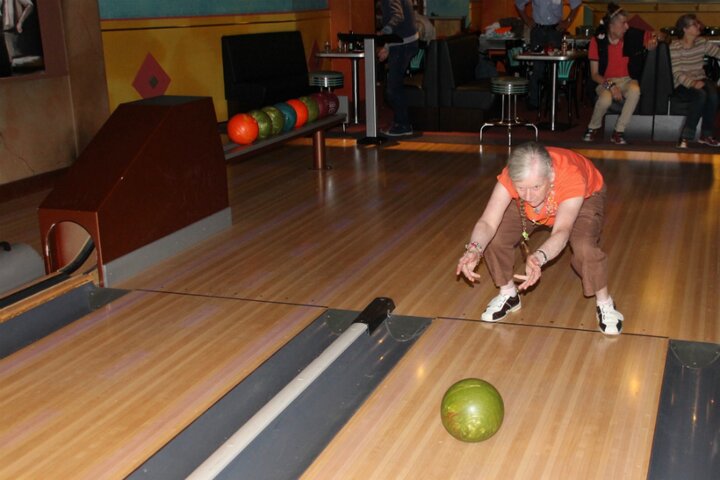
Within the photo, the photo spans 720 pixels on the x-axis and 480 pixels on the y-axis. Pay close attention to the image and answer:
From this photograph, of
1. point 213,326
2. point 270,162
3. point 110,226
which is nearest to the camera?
point 213,326

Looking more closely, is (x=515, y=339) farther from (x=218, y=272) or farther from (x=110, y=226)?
(x=110, y=226)

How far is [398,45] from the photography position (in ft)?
19.9

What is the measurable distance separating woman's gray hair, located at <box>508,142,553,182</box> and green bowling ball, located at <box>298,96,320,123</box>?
2.88m

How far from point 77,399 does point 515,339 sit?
1250mm

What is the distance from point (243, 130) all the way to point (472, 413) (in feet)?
8.65

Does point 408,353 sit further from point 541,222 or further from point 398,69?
point 398,69

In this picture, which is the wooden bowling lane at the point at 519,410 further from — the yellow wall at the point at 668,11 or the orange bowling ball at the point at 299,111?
the yellow wall at the point at 668,11

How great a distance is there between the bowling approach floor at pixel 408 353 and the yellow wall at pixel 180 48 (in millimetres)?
1543

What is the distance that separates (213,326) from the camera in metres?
2.75

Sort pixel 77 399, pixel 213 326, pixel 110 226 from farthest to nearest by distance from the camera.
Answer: pixel 110 226
pixel 213 326
pixel 77 399

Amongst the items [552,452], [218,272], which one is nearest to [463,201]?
[218,272]

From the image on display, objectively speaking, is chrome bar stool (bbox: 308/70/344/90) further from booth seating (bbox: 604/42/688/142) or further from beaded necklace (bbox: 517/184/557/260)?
beaded necklace (bbox: 517/184/557/260)

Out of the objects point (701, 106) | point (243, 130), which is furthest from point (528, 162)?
point (701, 106)

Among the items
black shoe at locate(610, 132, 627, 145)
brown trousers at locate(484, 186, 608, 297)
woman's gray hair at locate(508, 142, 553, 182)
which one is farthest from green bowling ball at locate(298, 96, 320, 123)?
woman's gray hair at locate(508, 142, 553, 182)
